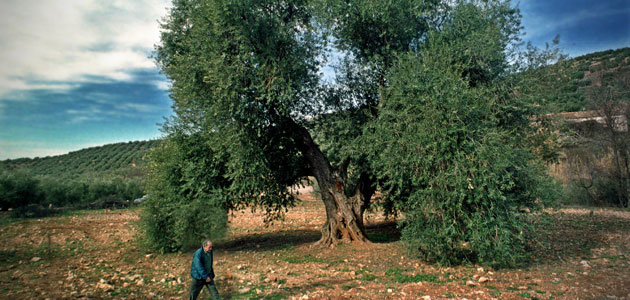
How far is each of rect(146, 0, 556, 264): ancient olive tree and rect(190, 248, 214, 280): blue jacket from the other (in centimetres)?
481

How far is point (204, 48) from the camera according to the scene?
39.1 feet

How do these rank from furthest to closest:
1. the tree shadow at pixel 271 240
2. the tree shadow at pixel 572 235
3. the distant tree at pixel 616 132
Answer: the distant tree at pixel 616 132 → the tree shadow at pixel 271 240 → the tree shadow at pixel 572 235

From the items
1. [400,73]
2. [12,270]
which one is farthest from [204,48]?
[12,270]

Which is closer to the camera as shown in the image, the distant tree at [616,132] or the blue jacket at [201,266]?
the blue jacket at [201,266]

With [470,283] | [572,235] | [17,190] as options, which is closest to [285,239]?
[470,283]

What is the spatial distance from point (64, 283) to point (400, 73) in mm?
11562

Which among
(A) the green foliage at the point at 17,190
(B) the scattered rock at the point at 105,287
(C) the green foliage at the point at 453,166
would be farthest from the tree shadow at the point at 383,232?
(A) the green foliage at the point at 17,190

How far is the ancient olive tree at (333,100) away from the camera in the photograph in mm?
10273

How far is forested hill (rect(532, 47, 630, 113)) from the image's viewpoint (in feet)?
80.2

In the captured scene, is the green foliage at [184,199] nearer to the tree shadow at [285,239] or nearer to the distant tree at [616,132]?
the tree shadow at [285,239]

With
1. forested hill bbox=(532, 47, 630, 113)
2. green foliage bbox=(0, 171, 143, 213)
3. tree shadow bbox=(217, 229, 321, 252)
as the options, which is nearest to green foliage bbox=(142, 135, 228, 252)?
tree shadow bbox=(217, 229, 321, 252)

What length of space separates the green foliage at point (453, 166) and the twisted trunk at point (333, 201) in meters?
2.88

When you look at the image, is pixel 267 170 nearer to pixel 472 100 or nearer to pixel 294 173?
pixel 294 173

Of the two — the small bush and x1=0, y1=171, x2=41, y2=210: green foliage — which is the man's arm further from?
x1=0, y1=171, x2=41, y2=210: green foliage
